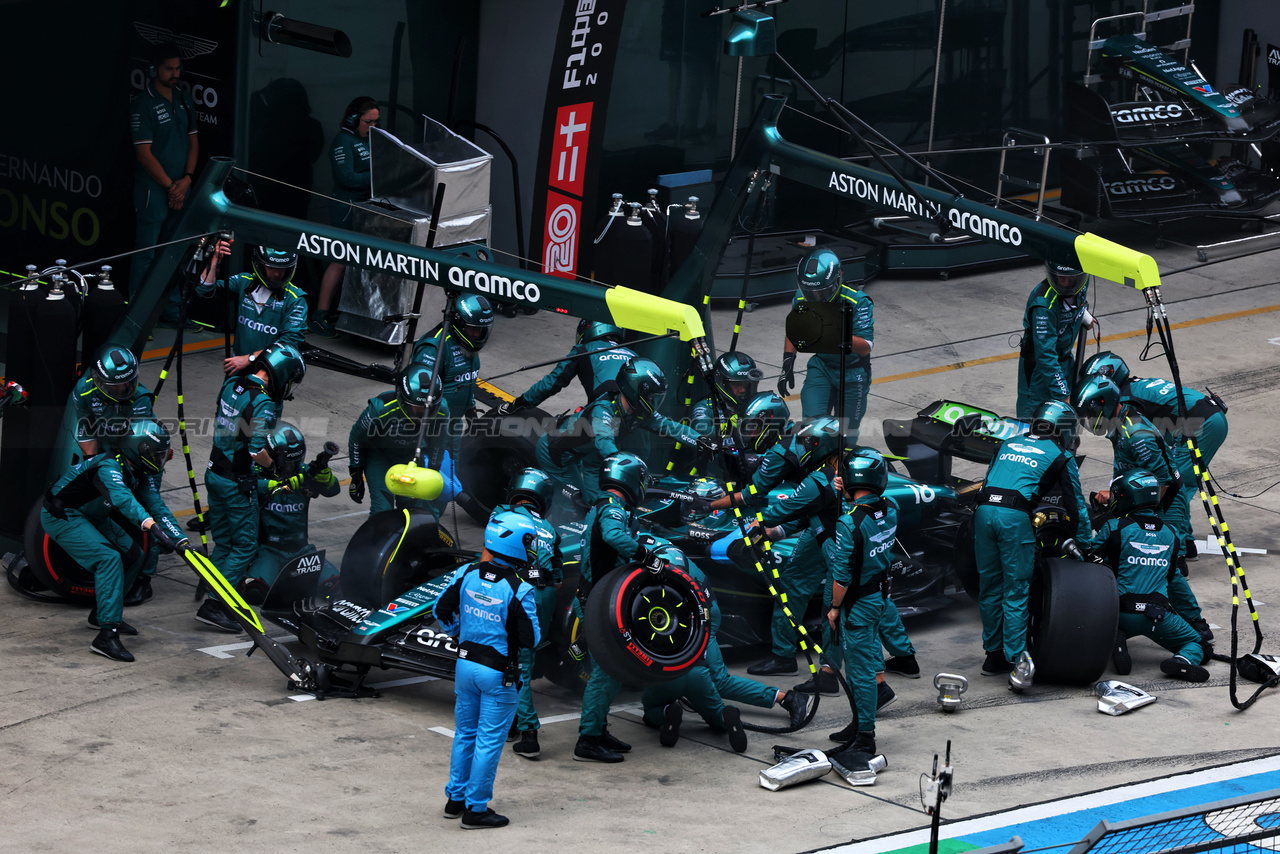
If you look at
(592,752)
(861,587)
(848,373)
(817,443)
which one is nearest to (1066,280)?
(848,373)

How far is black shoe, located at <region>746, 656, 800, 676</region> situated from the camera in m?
11.3

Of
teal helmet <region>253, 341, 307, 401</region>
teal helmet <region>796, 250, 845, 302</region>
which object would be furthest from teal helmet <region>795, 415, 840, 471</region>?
teal helmet <region>253, 341, 307, 401</region>

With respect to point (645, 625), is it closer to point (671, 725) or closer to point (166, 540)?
point (671, 725)

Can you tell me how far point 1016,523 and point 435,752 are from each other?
4022 millimetres

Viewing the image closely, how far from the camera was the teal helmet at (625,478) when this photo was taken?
33.3ft

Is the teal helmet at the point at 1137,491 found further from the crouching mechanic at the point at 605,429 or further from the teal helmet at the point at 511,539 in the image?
the teal helmet at the point at 511,539

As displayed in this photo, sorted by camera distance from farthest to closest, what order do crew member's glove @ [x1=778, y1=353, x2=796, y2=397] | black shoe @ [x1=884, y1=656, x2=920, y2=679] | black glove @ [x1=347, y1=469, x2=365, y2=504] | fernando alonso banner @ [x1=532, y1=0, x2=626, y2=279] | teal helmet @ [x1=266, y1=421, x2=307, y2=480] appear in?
fernando alonso banner @ [x1=532, y1=0, x2=626, y2=279] < crew member's glove @ [x1=778, y1=353, x2=796, y2=397] < black glove @ [x1=347, y1=469, x2=365, y2=504] < teal helmet @ [x1=266, y1=421, x2=307, y2=480] < black shoe @ [x1=884, y1=656, x2=920, y2=679]

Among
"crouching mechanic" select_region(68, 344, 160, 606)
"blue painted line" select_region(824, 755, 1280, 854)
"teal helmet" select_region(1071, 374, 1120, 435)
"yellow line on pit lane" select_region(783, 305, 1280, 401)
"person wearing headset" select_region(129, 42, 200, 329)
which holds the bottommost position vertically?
"blue painted line" select_region(824, 755, 1280, 854)

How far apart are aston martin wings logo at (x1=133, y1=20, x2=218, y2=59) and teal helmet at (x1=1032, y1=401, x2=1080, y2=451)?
961 cm

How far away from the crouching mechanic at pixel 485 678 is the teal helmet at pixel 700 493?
3.14m


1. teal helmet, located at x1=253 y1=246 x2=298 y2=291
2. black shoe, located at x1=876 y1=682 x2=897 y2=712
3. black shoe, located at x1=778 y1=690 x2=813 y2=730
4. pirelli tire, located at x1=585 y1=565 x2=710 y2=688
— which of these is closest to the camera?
pirelli tire, located at x1=585 y1=565 x2=710 y2=688

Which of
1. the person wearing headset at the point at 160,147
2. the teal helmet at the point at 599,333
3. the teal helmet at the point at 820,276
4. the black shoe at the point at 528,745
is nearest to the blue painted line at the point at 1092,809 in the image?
the black shoe at the point at 528,745

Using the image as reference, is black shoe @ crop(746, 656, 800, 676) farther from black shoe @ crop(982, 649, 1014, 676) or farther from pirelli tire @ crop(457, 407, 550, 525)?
pirelli tire @ crop(457, 407, 550, 525)

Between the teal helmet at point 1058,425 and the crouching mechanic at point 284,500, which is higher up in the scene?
the teal helmet at point 1058,425
